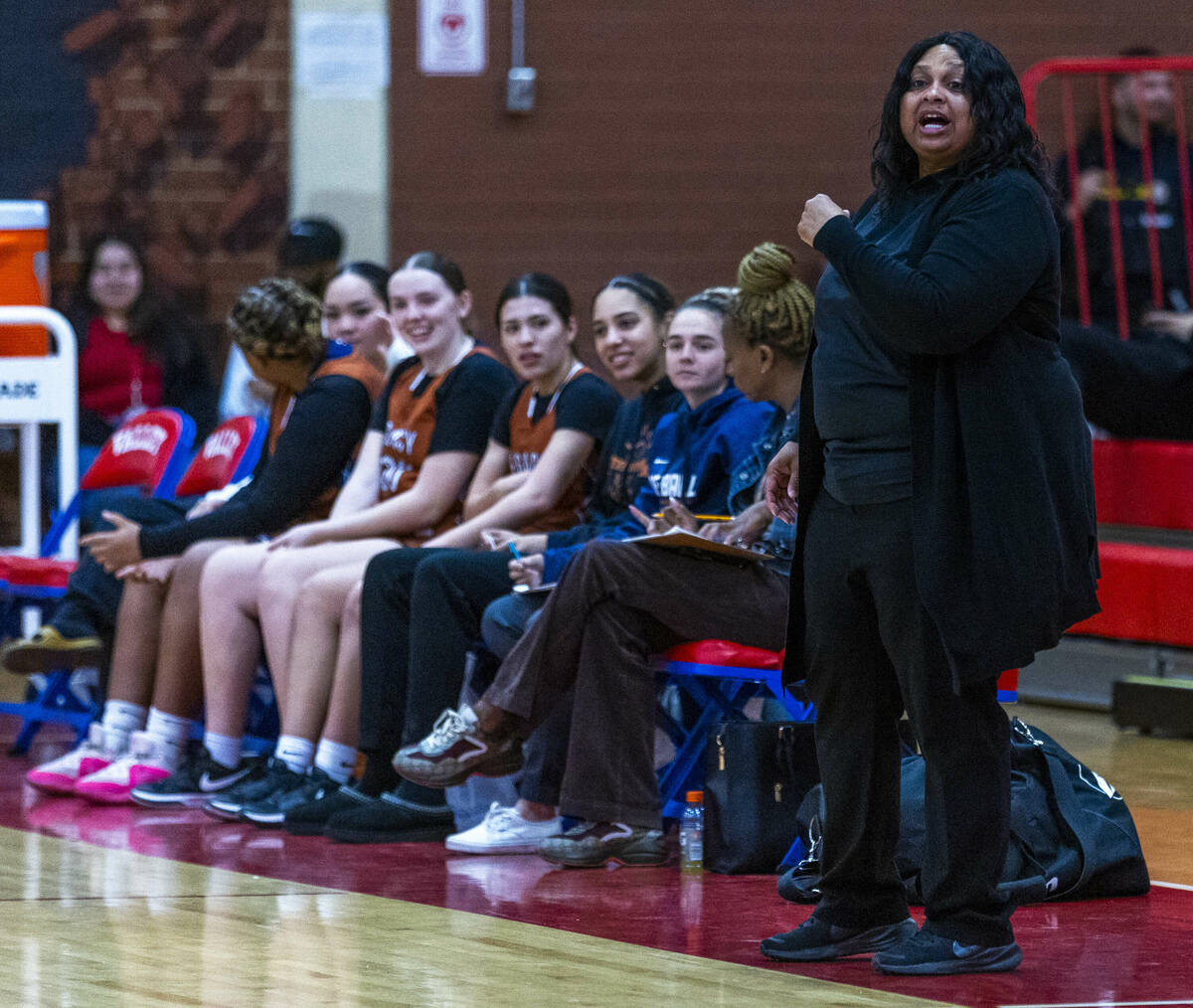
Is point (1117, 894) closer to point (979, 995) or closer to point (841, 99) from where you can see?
point (979, 995)

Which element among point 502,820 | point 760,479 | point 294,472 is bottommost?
point 502,820

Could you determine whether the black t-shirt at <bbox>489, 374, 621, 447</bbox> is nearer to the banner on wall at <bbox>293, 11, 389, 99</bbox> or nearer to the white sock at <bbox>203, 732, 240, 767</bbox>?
the white sock at <bbox>203, 732, 240, 767</bbox>

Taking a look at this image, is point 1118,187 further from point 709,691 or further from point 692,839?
point 692,839

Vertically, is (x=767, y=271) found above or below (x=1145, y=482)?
above

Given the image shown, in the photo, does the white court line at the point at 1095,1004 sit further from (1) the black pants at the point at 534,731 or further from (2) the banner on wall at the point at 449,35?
(2) the banner on wall at the point at 449,35

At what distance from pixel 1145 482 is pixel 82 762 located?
129 inches

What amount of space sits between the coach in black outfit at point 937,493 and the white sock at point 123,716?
8.04 ft

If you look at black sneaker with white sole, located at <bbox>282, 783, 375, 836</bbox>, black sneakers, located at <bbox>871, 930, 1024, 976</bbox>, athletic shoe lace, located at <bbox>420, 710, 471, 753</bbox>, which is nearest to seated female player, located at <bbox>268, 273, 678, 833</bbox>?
black sneaker with white sole, located at <bbox>282, 783, 375, 836</bbox>

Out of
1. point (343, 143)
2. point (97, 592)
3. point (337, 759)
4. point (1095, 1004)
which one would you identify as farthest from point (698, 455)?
point (343, 143)

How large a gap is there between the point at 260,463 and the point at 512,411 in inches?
36.1

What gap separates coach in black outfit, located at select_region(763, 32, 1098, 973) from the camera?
271 centimetres

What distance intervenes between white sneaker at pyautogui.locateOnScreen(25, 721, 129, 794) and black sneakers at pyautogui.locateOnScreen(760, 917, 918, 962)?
2.32 metres

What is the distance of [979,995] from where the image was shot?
2734 millimetres

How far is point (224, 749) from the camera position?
468 centimetres
